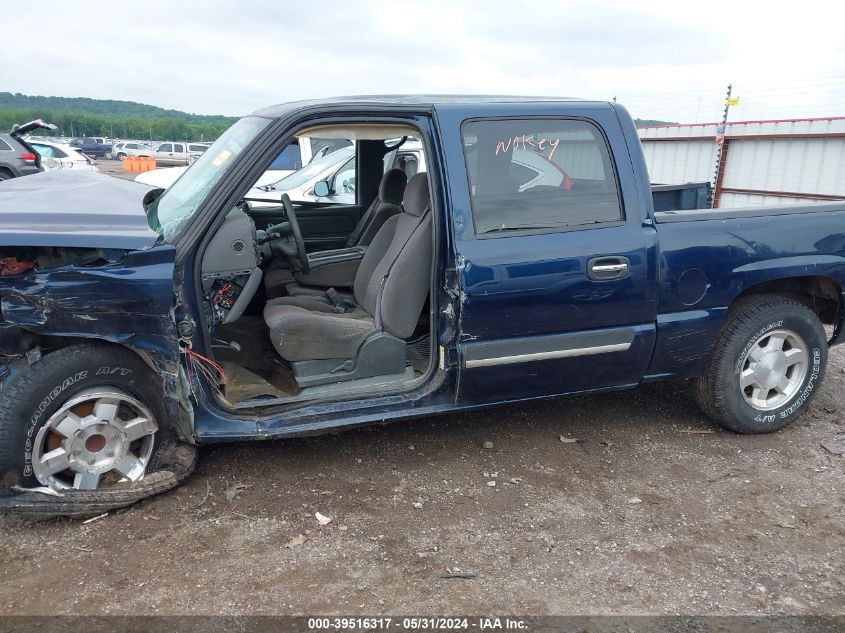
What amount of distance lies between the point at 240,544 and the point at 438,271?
5.00 feet

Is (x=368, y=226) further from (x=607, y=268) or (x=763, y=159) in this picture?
(x=763, y=159)

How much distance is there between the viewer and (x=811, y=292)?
3984mm

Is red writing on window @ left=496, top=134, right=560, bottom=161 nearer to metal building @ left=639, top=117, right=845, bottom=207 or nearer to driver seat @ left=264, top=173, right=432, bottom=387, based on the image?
driver seat @ left=264, top=173, right=432, bottom=387

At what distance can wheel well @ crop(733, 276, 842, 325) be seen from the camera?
3.85 meters

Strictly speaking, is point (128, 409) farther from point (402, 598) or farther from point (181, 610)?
point (402, 598)

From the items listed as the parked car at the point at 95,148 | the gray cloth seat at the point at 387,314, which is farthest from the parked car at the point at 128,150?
the gray cloth seat at the point at 387,314

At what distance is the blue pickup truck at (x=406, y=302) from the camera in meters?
2.82

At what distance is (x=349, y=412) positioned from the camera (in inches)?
129

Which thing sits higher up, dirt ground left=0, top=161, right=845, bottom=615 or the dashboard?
the dashboard

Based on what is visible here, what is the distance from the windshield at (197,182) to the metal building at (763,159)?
811 centimetres

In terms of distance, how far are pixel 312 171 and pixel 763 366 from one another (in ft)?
23.3

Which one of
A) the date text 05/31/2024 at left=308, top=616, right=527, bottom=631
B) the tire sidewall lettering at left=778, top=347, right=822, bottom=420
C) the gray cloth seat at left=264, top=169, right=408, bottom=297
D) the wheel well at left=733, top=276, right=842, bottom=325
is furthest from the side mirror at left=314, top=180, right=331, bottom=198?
the date text 05/31/2024 at left=308, top=616, right=527, bottom=631

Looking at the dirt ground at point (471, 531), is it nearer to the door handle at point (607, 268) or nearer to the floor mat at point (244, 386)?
the floor mat at point (244, 386)

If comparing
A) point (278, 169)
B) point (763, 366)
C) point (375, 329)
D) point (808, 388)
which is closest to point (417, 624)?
point (375, 329)
